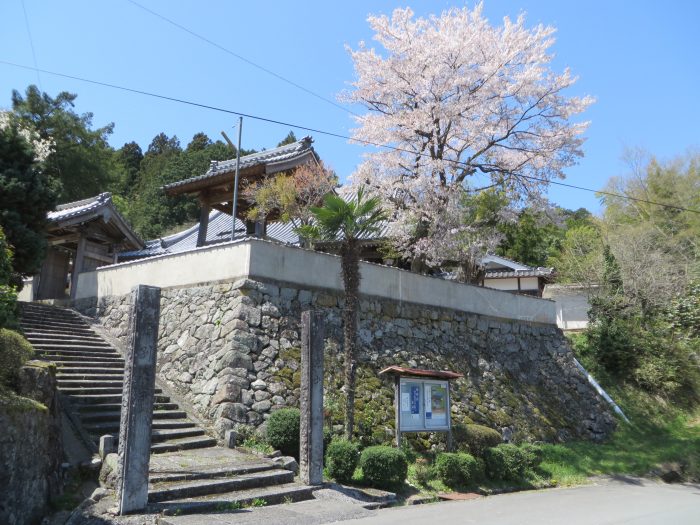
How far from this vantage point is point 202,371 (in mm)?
11570

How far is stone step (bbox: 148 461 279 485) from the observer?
7926 mm

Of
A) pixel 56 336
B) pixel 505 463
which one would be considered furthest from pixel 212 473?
pixel 56 336

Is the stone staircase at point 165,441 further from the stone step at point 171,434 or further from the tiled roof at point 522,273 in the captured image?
the tiled roof at point 522,273

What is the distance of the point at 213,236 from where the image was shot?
25172mm

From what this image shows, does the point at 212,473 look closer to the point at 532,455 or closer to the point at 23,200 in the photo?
the point at 532,455

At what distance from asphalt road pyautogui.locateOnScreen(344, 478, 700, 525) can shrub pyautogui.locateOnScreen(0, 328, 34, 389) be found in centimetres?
511

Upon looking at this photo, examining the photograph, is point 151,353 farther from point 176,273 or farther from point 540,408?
point 540,408

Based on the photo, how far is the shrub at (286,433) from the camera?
10.0 m

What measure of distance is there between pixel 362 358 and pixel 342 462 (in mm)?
3788

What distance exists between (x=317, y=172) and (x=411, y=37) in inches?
221

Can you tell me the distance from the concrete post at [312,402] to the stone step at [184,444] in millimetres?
1944

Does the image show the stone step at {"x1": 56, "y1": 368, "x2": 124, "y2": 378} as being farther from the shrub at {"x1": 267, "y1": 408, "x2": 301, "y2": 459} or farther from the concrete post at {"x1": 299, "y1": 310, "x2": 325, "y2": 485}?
the concrete post at {"x1": 299, "y1": 310, "x2": 325, "y2": 485}

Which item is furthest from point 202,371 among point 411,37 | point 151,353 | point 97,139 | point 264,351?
point 97,139

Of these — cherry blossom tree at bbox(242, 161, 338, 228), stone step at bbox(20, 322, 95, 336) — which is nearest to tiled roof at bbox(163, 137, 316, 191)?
cherry blossom tree at bbox(242, 161, 338, 228)
